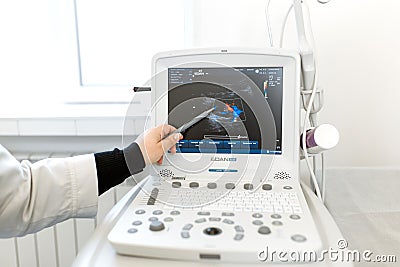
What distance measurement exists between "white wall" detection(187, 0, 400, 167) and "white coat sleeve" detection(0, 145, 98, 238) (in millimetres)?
570

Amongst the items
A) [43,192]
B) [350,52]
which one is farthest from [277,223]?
[350,52]

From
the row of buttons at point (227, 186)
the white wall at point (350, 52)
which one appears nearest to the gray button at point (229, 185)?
the row of buttons at point (227, 186)

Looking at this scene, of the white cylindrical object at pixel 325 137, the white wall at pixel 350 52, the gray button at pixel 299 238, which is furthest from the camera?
the white wall at pixel 350 52

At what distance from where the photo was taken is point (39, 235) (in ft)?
4.11

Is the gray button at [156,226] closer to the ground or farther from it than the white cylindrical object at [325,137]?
closer to the ground

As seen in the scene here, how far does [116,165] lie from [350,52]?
2.28 ft

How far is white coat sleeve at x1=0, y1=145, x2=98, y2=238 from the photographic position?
0.74 metres

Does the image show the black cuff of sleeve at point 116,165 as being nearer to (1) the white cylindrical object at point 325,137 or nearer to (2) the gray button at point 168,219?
(2) the gray button at point 168,219

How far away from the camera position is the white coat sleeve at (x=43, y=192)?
736 millimetres

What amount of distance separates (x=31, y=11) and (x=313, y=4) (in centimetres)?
86

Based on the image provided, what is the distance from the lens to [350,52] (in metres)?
1.16

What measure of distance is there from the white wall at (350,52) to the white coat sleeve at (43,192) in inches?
22.4

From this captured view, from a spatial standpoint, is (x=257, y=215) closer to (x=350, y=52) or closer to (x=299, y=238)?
(x=299, y=238)

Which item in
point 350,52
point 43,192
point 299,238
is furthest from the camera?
point 350,52
